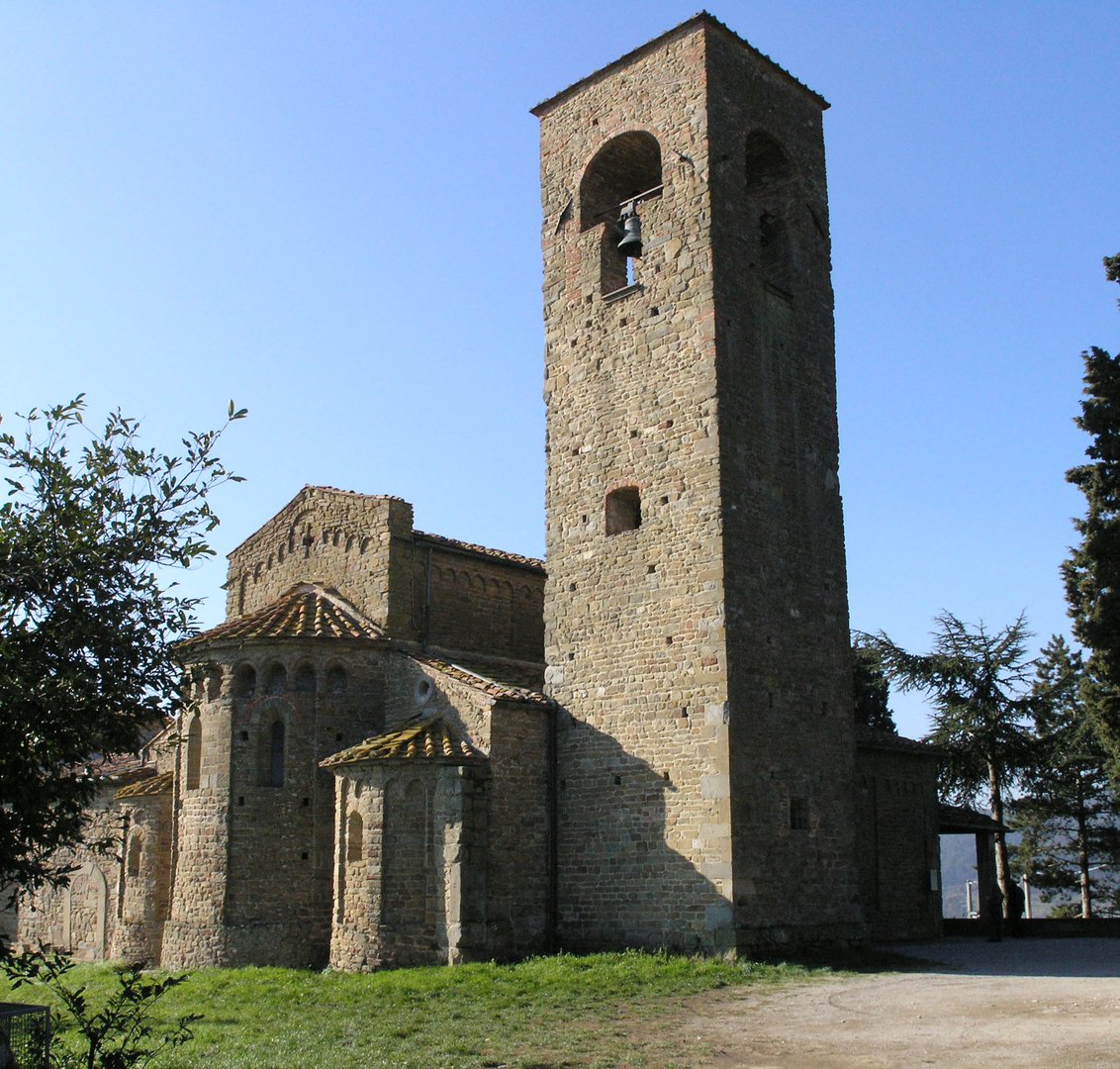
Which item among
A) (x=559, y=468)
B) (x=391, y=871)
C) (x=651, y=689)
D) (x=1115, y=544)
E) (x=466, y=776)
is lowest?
(x=391, y=871)

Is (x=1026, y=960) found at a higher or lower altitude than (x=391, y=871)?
lower

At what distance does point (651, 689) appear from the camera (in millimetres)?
19734

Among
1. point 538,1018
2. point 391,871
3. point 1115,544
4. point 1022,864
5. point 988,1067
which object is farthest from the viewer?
point 1022,864

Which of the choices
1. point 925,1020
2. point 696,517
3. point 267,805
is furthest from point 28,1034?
point 696,517

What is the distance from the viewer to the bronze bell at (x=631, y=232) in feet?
71.2

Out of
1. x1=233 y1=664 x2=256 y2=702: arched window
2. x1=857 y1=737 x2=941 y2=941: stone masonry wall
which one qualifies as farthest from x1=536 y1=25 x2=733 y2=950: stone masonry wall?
x1=857 y1=737 x2=941 y2=941: stone masonry wall

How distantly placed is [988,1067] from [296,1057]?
20.8 ft

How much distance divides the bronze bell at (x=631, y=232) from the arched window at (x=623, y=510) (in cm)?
435

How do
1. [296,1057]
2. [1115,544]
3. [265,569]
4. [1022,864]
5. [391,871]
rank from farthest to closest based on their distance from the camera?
[1022,864]
[265,569]
[1115,544]
[391,871]
[296,1057]

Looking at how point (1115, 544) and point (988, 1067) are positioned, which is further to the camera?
point (1115, 544)

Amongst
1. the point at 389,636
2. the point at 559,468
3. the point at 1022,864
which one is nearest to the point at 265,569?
the point at 389,636

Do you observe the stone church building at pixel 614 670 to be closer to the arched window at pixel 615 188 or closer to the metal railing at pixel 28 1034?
the arched window at pixel 615 188

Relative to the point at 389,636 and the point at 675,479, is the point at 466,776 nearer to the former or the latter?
the point at 389,636

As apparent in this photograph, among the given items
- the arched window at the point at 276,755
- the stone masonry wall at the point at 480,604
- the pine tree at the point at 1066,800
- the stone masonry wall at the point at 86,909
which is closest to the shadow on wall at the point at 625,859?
the stone masonry wall at the point at 480,604
